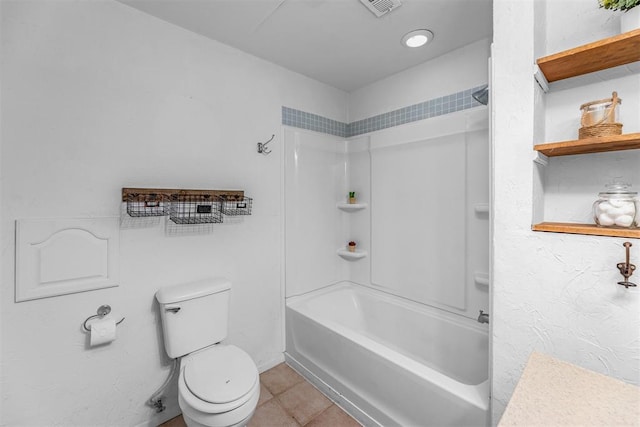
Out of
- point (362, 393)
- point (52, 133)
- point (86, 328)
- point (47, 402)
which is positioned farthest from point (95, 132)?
point (362, 393)

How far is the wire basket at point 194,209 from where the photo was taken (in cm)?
173

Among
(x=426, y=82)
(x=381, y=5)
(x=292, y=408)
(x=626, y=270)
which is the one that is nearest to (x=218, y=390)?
(x=292, y=408)

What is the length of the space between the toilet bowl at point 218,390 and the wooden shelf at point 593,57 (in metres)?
1.94

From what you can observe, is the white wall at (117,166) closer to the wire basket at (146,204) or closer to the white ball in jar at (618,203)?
the wire basket at (146,204)

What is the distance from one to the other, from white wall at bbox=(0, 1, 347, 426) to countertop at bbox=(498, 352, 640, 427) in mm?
1732

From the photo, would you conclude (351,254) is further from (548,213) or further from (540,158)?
(540,158)

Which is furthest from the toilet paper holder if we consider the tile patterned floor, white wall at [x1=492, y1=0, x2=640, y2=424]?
white wall at [x1=492, y1=0, x2=640, y2=424]

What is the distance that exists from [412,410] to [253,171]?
1794mm

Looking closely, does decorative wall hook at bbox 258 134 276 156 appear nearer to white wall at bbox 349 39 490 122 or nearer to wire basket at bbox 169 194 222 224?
wire basket at bbox 169 194 222 224

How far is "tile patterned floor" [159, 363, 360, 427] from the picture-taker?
5.69 ft

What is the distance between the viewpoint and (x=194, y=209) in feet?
5.90

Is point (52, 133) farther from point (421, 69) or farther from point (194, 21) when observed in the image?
point (421, 69)

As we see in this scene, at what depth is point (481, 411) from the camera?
4.09 ft

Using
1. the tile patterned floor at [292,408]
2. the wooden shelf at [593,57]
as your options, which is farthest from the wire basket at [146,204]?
the wooden shelf at [593,57]
